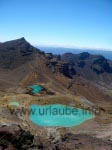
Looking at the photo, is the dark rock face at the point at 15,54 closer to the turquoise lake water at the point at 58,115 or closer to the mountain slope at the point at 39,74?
the mountain slope at the point at 39,74

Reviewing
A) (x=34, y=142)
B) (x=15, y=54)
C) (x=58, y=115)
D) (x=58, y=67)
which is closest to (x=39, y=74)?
(x=58, y=67)

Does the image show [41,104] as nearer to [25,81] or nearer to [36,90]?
[36,90]

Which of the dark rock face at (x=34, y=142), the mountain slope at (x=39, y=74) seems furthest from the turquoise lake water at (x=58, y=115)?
the mountain slope at (x=39, y=74)

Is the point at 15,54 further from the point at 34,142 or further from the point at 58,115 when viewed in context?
the point at 34,142

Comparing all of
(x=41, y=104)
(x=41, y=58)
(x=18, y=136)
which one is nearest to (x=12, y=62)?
(x=41, y=58)

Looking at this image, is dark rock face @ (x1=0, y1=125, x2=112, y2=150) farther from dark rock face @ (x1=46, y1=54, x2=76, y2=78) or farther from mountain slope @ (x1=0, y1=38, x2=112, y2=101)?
dark rock face @ (x1=46, y1=54, x2=76, y2=78)

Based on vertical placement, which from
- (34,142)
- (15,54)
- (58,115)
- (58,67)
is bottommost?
(58,115)

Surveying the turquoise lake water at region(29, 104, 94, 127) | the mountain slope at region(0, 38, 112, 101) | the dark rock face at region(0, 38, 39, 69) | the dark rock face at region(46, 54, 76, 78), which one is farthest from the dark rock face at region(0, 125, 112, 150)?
A: the dark rock face at region(0, 38, 39, 69)

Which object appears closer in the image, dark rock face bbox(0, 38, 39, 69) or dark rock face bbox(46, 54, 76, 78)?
dark rock face bbox(46, 54, 76, 78)

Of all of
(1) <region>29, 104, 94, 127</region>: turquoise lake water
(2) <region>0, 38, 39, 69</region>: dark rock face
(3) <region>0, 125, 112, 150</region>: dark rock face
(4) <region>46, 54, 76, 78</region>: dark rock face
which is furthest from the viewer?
(2) <region>0, 38, 39, 69</region>: dark rock face
